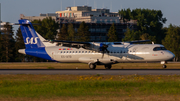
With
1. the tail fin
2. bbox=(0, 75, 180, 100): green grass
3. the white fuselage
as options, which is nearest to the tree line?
the tail fin

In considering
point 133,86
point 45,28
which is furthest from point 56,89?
point 45,28

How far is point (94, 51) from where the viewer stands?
49.4 meters

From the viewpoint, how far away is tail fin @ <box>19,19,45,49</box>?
53969 mm

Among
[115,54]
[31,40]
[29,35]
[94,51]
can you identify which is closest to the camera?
[115,54]

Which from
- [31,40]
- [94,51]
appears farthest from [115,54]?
[31,40]

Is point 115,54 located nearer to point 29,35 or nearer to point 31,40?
point 31,40

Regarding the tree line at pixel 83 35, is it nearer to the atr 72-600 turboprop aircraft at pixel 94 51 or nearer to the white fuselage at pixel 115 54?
the atr 72-600 turboprop aircraft at pixel 94 51

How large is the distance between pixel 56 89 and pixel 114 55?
2469 centimetres

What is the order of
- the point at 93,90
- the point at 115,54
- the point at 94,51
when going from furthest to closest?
the point at 94,51 < the point at 115,54 < the point at 93,90

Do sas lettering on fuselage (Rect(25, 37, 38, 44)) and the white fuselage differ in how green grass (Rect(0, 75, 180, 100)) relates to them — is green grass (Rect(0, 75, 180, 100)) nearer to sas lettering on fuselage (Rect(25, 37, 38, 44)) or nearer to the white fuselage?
the white fuselage

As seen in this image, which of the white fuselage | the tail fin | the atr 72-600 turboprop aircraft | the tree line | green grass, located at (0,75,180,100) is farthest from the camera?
the tree line

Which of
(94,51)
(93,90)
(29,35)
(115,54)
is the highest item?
(29,35)

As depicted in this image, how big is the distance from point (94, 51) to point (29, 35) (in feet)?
41.6

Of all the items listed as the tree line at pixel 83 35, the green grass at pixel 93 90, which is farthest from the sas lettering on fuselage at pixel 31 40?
the tree line at pixel 83 35
